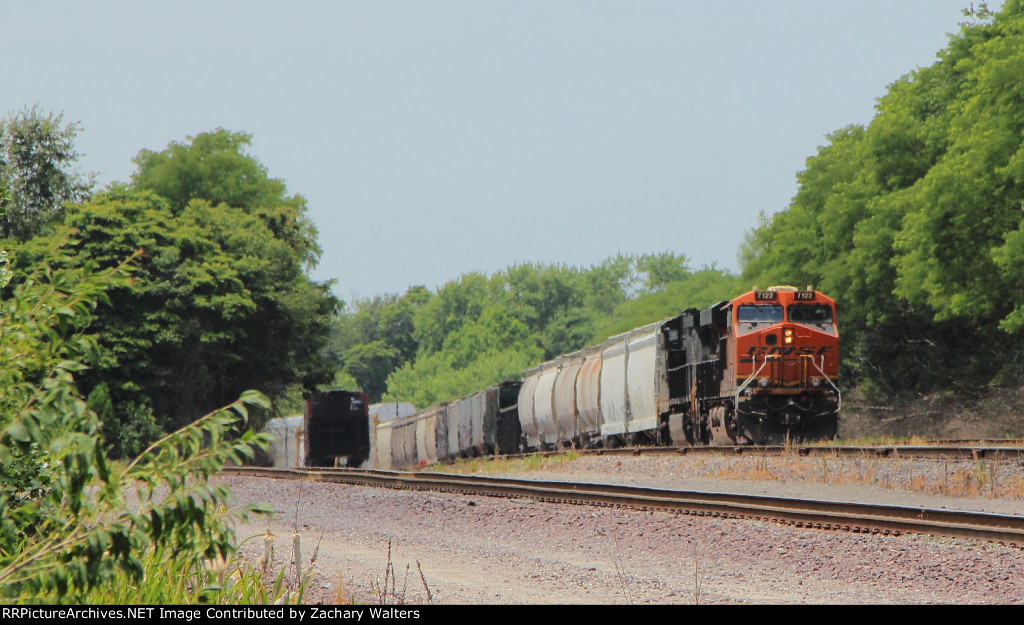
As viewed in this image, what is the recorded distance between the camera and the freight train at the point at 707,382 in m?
25.6

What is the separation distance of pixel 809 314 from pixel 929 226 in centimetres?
1375

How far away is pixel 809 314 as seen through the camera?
26422 mm

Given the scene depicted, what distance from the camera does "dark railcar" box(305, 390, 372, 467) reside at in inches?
1971

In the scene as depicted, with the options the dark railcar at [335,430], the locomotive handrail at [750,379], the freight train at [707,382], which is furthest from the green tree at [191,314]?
the locomotive handrail at [750,379]

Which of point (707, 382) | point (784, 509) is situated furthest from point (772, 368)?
point (784, 509)

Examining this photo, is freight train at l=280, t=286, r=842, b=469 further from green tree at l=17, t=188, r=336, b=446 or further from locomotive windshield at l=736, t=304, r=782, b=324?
green tree at l=17, t=188, r=336, b=446

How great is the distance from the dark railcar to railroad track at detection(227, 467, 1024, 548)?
29.4 metres

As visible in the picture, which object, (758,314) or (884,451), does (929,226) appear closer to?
(758,314)

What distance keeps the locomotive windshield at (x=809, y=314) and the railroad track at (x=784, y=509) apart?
8.67 m

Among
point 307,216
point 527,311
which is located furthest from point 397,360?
point 307,216

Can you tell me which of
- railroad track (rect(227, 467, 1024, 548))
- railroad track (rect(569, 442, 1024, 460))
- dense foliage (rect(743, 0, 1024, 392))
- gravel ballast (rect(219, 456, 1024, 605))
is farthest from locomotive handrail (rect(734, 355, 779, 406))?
dense foliage (rect(743, 0, 1024, 392))

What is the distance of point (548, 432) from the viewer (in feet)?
128

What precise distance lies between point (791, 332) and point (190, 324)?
28985 mm
